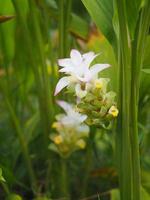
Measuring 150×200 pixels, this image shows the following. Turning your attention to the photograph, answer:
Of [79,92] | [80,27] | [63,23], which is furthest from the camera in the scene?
[80,27]

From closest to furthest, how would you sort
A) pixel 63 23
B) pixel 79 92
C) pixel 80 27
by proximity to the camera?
1. pixel 79 92
2. pixel 63 23
3. pixel 80 27

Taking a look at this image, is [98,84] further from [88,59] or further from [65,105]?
[65,105]

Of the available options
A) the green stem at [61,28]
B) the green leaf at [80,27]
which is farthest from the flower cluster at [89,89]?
the green leaf at [80,27]

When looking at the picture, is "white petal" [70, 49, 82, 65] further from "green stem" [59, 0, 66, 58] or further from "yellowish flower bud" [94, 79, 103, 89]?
"green stem" [59, 0, 66, 58]

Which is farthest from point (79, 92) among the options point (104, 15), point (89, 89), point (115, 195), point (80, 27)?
point (80, 27)

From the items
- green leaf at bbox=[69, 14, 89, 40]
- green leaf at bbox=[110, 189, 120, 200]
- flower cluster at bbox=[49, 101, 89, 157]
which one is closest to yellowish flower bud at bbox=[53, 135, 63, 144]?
flower cluster at bbox=[49, 101, 89, 157]

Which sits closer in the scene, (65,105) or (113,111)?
(113,111)

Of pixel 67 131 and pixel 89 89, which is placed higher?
pixel 89 89

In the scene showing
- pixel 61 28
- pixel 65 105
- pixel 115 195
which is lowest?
pixel 115 195
